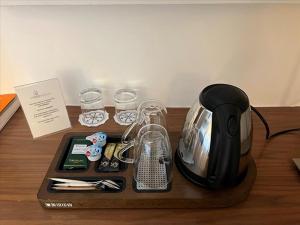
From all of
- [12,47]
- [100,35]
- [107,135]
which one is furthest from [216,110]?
A: [12,47]

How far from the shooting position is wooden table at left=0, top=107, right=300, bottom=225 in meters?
0.67

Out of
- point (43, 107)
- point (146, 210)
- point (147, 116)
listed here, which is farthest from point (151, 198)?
point (43, 107)

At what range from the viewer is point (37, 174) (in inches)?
30.9

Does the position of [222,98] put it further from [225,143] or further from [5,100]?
[5,100]

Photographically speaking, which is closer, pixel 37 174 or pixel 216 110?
pixel 216 110

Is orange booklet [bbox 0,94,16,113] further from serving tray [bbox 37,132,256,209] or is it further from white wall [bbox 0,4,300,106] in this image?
serving tray [bbox 37,132,256,209]

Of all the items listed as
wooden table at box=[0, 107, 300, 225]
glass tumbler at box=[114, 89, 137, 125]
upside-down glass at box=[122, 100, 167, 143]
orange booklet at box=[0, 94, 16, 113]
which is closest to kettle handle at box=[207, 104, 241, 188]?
wooden table at box=[0, 107, 300, 225]

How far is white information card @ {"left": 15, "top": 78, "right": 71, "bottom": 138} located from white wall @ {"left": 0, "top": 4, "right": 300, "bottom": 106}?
0.15m

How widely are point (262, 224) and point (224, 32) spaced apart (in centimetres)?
58

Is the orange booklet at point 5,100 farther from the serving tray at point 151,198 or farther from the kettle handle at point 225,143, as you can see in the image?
the kettle handle at point 225,143

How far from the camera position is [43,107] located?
88 cm

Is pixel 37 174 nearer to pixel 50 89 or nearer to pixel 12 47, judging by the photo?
pixel 50 89

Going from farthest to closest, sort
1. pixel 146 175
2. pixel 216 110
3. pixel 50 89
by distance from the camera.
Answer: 1. pixel 50 89
2. pixel 146 175
3. pixel 216 110

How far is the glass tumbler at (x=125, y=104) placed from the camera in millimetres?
994
